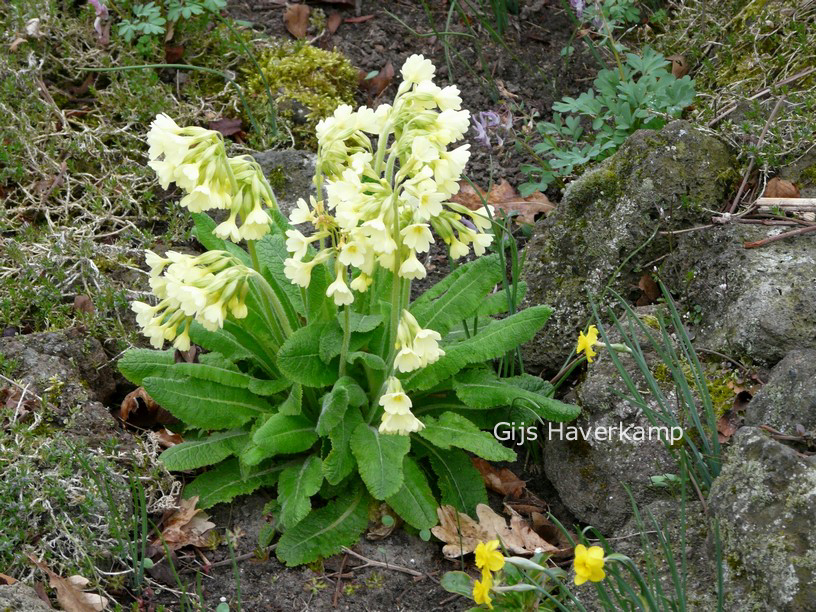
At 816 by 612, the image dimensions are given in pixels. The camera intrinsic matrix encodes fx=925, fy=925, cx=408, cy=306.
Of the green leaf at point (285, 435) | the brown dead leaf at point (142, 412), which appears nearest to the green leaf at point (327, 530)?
the green leaf at point (285, 435)

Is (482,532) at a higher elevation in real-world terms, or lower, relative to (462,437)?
lower

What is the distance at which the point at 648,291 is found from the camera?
3.74m

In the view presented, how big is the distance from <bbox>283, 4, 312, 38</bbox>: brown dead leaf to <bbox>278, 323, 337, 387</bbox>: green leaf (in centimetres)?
269

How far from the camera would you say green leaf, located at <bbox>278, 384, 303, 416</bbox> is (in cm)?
314

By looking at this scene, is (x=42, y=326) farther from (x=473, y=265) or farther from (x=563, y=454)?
(x=563, y=454)

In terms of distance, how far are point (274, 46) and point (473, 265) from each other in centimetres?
237

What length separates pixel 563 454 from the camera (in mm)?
3400

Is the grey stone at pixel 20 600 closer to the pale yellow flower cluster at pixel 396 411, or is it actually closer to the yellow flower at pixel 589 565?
the pale yellow flower cluster at pixel 396 411

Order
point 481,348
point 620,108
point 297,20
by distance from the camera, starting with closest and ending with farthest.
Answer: point 481,348
point 620,108
point 297,20

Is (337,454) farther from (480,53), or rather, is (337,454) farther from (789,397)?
(480,53)

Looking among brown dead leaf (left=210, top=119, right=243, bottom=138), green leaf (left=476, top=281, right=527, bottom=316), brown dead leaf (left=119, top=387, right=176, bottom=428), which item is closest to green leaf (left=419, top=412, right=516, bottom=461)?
green leaf (left=476, top=281, right=527, bottom=316)

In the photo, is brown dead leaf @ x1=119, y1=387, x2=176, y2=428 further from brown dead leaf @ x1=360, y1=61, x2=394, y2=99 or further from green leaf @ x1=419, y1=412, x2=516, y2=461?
brown dead leaf @ x1=360, y1=61, x2=394, y2=99

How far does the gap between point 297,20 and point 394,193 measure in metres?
3.13

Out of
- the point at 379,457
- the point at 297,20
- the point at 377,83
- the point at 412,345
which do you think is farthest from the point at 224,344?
the point at 297,20
